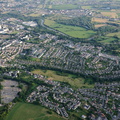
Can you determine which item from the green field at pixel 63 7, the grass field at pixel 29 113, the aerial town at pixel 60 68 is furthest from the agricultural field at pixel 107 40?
the green field at pixel 63 7

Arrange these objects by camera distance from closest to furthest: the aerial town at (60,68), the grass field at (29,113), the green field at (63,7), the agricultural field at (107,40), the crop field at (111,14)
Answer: the grass field at (29,113) → the aerial town at (60,68) → the agricultural field at (107,40) → the crop field at (111,14) → the green field at (63,7)

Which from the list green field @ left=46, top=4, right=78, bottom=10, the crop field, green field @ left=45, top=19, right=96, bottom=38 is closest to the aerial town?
green field @ left=45, top=19, right=96, bottom=38

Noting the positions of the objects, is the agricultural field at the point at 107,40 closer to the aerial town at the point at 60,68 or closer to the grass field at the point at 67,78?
the aerial town at the point at 60,68

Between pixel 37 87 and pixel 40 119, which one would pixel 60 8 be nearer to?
pixel 37 87

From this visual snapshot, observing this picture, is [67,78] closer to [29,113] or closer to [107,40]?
[29,113]

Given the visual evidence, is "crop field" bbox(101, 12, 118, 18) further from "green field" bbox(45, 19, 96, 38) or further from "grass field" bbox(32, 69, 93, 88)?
"grass field" bbox(32, 69, 93, 88)

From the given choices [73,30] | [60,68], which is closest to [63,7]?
[73,30]
